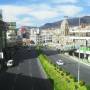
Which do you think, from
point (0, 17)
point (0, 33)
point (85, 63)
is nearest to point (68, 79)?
point (85, 63)

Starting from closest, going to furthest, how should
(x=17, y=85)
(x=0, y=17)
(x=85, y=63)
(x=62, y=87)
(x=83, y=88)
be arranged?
(x=83, y=88), (x=62, y=87), (x=17, y=85), (x=85, y=63), (x=0, y=17)

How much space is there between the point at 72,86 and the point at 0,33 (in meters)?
115

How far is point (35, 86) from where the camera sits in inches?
2365

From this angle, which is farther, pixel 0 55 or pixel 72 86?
pixel 0 55

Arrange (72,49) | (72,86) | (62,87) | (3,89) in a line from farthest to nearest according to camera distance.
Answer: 1. (72,49)
2. (3,89)
3. (62,87)
4. (72,86)

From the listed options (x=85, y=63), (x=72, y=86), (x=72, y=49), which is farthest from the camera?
(x=72, y=49)

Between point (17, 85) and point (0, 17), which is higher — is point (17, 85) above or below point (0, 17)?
below

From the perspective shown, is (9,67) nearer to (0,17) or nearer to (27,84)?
(27,84)

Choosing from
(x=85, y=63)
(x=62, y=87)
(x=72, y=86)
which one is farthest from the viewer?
(x=85, y=63)

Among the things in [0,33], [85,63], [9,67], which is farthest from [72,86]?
[0,33]

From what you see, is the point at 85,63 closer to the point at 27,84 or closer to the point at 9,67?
the point at 9,67

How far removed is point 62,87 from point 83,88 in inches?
314

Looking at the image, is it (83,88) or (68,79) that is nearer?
(83,88)

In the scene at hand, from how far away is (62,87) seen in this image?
160ft
